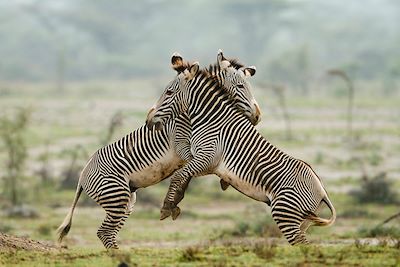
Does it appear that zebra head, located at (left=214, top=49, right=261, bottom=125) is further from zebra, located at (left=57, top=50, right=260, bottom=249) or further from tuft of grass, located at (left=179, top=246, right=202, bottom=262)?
Result: tuft of grass, located at (left=179, top=246, right=202, bottom=262)

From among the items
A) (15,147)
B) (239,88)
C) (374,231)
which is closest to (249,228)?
(374,231)

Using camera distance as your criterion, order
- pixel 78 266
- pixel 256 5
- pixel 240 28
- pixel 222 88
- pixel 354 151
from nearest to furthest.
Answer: pixel 78 266
pixel 222 88
pixel 354 151
pixel 256 5
pixel 240 28

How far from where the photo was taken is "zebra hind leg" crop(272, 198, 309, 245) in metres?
8.72

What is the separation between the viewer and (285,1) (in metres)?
72.8

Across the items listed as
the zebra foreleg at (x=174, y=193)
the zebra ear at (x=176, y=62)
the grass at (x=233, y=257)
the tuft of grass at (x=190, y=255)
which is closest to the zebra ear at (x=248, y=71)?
the zebra ear at (x=176, y=62)

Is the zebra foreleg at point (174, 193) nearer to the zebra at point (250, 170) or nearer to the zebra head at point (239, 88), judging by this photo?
the zebra at point (250, 170)

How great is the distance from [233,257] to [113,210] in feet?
6.21

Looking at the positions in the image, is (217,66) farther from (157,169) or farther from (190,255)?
(190,255)

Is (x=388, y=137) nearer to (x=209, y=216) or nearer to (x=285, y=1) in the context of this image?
(x=209, y=216)

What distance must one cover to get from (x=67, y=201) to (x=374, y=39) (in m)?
64.5

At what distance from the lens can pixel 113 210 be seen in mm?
9289

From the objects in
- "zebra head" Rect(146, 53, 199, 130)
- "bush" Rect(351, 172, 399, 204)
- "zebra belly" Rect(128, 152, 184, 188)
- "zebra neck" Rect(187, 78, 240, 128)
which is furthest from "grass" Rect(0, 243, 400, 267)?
"bush" Rect(351, 172, 399, 204)

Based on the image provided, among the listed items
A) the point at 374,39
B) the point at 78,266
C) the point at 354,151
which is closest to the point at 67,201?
the point at 354,151

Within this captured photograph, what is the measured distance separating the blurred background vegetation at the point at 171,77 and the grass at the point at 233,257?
3192mm
